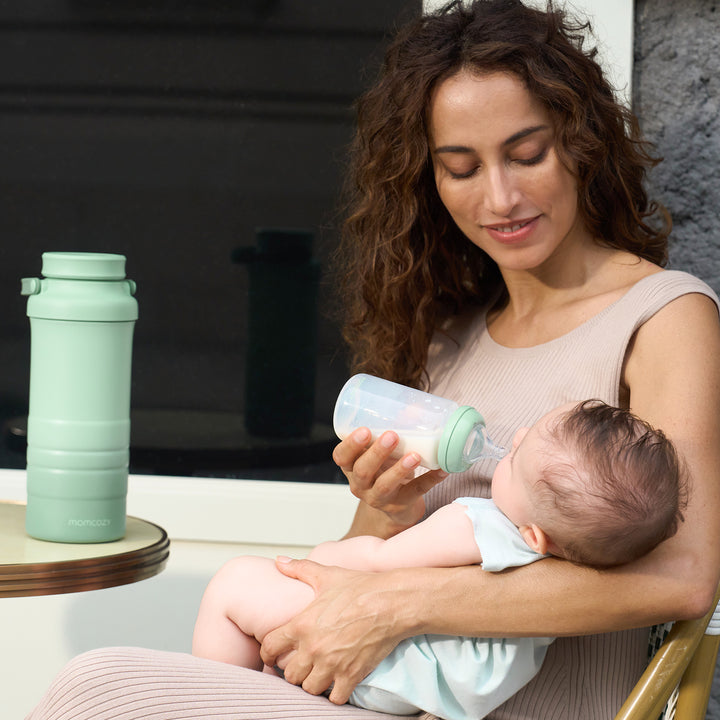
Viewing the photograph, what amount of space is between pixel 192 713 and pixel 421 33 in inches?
42.7

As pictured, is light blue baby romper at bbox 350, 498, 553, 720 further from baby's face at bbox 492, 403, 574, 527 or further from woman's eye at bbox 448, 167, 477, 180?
woman's eye at bbox 448, 167, 477, 180

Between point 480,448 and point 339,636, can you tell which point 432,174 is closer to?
point 480,448

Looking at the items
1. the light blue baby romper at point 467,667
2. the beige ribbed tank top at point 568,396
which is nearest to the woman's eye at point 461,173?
the beige ribbed tank top at point 568,396

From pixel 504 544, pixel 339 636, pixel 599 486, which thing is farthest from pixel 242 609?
pixel 599 486

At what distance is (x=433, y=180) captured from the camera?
5.42 feet

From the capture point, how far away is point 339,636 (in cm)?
121

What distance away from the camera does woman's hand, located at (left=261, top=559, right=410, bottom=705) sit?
1201mm

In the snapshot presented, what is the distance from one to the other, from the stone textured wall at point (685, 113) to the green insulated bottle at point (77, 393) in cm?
109

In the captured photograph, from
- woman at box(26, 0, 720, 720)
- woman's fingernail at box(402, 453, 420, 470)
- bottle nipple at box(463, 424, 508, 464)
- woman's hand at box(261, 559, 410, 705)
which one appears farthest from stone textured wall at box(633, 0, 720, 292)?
woman's hand at box(261, 559, 410, 705)

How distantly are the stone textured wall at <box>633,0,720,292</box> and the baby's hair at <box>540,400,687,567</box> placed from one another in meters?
0.88

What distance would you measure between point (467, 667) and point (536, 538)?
7.3 inches

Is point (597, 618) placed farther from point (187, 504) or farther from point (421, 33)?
point (187, 504)

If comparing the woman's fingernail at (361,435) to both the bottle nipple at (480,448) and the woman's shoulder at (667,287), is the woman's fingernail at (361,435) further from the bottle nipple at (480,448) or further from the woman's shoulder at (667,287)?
the woman's shoulder at (667,287)

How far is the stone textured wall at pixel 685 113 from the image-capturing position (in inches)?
72.8
